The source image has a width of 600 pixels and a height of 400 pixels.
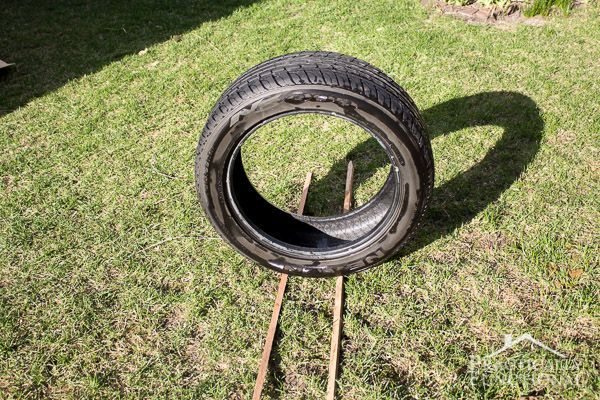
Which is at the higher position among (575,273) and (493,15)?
(493,15)

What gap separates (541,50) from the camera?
586 centimetres

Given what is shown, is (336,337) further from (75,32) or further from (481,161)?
(75,32)

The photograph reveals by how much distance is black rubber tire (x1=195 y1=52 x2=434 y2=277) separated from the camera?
2.74 m

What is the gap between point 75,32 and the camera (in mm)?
7258

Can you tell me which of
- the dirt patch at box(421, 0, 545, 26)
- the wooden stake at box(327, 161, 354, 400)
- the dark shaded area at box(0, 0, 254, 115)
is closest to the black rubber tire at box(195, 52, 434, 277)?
the wooden stake at box(327, 161, 354, 400)

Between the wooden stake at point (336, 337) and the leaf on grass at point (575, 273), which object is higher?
the wooden stake at point (336, 337)

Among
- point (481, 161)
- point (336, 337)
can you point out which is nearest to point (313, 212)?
point (336, 337)

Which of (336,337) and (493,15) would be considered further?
(493,15)

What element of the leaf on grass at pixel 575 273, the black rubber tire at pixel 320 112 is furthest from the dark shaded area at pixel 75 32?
the leaf on grass at pixel 575 273

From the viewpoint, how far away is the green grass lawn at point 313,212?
288 centimetres

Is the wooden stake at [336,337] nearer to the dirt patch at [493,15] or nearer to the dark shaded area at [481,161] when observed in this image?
the dark shaded area at [481,161]

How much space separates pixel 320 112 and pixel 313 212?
1.34 m

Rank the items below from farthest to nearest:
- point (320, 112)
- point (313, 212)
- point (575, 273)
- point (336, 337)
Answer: point (313, 212) < point (575, 273) < point (336, 337) < point (320, 112)

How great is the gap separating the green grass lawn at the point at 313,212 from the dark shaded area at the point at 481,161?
0.06ft
